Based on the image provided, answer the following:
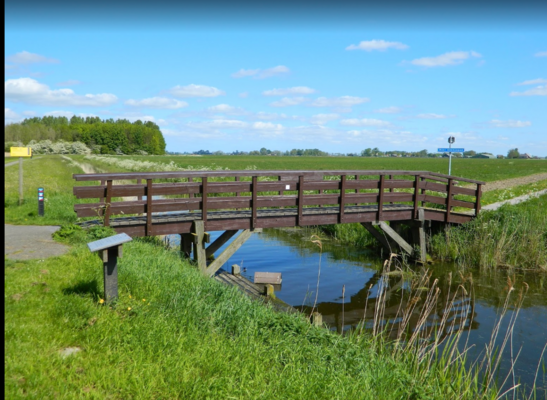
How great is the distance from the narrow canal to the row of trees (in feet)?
362

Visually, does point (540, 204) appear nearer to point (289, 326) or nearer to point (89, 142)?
point (289, 326)

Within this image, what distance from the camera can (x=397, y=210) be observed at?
14508 mm

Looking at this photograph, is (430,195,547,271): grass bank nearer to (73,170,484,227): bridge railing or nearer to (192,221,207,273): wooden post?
(73,170,484,227): bridge railing

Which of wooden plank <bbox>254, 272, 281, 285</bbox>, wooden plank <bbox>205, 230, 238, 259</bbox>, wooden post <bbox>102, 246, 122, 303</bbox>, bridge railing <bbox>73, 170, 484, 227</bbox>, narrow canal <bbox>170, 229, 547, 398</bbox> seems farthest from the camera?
wooden plank <bbox>205, 230, 238, 259</bbox>

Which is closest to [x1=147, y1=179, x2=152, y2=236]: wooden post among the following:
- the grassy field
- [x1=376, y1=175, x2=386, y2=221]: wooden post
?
[x1=376, y1=175, x2=386, y2=221]: wooden post

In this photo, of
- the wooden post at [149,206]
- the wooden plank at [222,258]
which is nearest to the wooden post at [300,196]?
the wooden plank at [222,258]

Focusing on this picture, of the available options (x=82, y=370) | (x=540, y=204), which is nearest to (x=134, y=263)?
(x=82, y=370)

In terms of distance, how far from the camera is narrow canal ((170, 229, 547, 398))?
8.02 m

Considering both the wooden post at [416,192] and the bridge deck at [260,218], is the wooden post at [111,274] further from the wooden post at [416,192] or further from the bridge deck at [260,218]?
the wooden post at [416,192]

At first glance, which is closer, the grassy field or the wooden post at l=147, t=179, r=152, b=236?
the wooden post at l=147, t=179, r=152, b=236

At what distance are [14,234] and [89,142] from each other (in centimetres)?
13782

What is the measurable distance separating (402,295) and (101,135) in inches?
5665

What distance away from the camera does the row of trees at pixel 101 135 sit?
390 feet

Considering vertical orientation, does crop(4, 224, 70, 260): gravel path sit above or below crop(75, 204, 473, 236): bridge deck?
below
